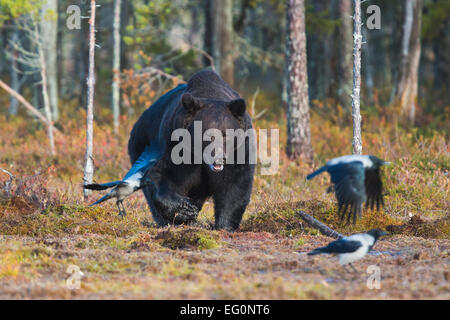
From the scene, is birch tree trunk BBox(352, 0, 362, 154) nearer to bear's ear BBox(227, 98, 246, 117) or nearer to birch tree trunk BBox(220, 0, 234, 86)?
bear's ear BBox(227, 98, 246, 117)

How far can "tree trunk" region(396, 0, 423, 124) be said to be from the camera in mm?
15781

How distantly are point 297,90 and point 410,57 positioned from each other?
4820mm

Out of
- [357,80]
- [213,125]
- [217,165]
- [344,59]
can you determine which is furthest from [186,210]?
[344,59]

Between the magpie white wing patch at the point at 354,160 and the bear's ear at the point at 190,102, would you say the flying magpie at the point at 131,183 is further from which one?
the magpie white wing patch at the point at 354,160

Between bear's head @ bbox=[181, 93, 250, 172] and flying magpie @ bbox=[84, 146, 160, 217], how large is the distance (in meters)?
0.63

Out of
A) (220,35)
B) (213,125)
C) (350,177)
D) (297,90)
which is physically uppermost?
(220,35)

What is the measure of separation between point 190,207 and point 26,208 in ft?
6.89

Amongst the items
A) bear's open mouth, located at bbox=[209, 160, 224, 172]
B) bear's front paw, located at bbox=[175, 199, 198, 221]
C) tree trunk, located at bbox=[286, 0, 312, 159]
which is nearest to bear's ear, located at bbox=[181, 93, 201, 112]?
bear's open mouth, located at bbox=[209, 160, 224, 172]

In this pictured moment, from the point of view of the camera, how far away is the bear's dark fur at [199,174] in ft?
22.6

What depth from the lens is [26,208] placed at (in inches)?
308

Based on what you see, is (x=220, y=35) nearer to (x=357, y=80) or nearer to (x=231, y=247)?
(x=357, y=80)

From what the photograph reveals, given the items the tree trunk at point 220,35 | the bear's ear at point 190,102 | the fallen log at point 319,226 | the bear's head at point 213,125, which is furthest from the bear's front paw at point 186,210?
the tree trunk at point 220,35

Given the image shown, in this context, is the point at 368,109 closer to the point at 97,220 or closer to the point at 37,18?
the point at 37,18

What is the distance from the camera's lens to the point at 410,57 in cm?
1602
